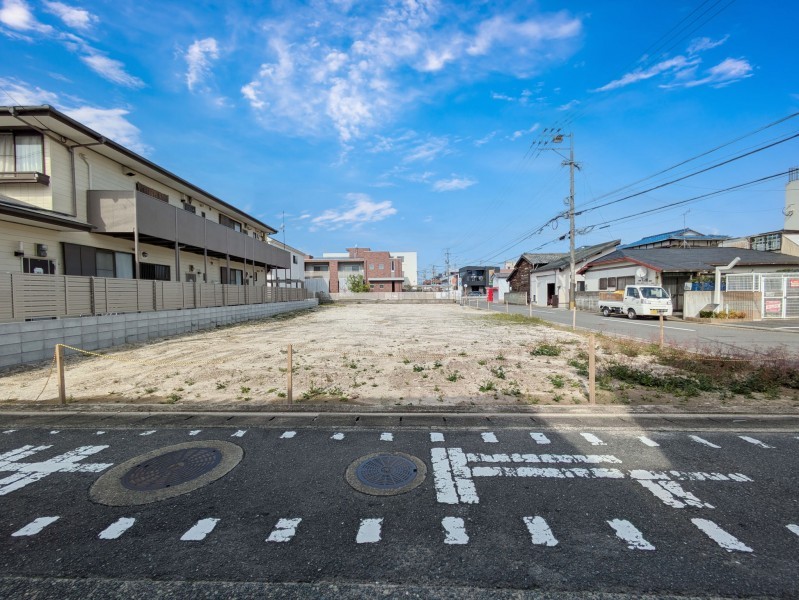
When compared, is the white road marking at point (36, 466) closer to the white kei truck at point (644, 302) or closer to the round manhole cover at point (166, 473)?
the round manhole cover at point (166, 473)

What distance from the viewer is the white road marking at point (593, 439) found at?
4121 millimetres

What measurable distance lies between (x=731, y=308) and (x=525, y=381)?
17.8 m

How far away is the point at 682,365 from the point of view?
7621 mm

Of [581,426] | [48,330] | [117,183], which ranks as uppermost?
[117,183]

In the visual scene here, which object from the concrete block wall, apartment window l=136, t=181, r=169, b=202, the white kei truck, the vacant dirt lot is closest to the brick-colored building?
apartment window l=136, t=181, r=169, b=202

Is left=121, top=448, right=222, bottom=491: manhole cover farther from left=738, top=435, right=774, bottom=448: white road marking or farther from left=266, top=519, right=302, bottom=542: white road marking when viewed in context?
left=738, top=435, right=774, bottom=448: white road marking

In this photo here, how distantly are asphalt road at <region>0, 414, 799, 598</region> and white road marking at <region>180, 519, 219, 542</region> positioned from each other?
1cm

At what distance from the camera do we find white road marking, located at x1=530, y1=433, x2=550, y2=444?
13.7ft

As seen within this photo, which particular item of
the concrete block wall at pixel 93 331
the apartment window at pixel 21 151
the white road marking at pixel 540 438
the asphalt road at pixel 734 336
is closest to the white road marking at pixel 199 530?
the white road marking at pixel 540 438

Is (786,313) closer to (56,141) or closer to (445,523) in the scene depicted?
(445,523)

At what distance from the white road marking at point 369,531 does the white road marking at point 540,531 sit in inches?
42.4

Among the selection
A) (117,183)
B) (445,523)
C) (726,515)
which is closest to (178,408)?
(445,523)

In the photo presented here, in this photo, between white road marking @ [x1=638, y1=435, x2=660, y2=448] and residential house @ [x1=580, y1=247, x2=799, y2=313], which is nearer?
white road marking @ [x1=638, y1=435, x2=660, y2=448]

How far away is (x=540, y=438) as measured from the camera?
4.27m
